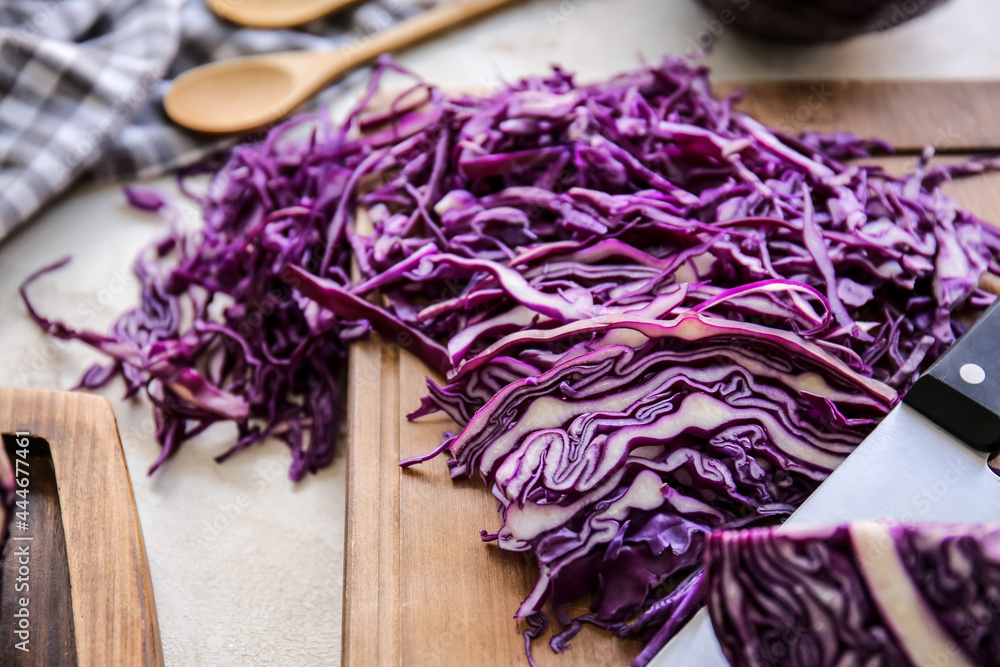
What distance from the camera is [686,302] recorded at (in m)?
1.39

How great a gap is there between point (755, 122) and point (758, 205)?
0.32 meters

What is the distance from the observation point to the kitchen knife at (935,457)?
1082 mm

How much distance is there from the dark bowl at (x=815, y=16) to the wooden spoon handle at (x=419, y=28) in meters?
0.68

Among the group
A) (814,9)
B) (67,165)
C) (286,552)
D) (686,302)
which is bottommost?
(286,552)

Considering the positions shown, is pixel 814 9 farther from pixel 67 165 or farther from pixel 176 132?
pixel 67 165

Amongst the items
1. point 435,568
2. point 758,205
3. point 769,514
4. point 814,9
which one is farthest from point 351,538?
point 814,9

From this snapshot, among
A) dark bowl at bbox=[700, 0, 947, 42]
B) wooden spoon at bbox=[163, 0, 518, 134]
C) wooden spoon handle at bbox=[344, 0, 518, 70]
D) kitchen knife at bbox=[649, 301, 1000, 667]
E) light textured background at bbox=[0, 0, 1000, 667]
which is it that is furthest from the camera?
wooden spoon handle at bbox=[344, 0, 518, 70]

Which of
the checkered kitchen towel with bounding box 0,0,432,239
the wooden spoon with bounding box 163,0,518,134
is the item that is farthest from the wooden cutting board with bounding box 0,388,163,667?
the wooden spoon with bounding box 163,0,518,134

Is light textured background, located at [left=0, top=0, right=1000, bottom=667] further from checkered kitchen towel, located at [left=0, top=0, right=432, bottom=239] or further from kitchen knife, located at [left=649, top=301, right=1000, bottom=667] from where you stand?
kitchen knife, located at [left=649, top=301, right=1000, bottom=667]

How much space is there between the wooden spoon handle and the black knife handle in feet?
5.55

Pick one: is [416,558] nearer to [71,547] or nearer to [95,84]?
[71,547]

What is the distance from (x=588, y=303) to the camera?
1.34 metres

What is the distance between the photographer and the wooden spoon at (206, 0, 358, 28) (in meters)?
2.19

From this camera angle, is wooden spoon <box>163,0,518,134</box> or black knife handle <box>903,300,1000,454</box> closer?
black knife handle <box>903,300,1000,454</box>
